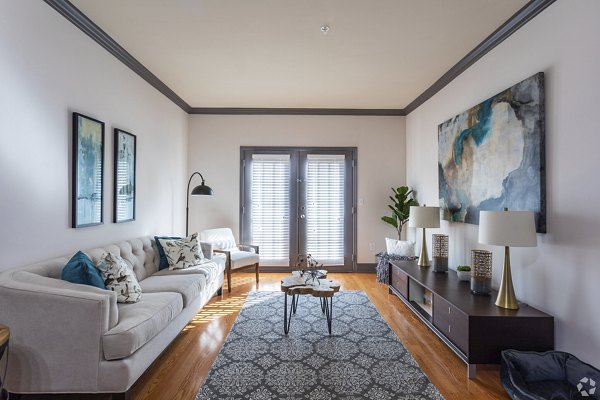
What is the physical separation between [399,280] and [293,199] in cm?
231

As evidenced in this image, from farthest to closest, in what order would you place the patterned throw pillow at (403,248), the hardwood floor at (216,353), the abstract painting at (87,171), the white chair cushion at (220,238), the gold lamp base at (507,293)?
1. the white chair cushion at (220,238)
2. the patterned throw pillow at (403,248)
3. the abstract painting at (87,171)
4. the gold lamp base at (507,293)
5. the hardwood floor at (216,353)

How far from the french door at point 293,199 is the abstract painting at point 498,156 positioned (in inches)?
76.5

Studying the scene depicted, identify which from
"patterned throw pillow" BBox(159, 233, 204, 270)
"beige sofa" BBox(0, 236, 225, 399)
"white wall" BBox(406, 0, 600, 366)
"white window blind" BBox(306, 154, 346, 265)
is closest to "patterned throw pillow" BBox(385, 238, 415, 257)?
"white window blind" BBox(306, 154, 346, 265)

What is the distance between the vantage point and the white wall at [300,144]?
5.52m

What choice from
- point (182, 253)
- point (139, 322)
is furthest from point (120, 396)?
point (182, 253)

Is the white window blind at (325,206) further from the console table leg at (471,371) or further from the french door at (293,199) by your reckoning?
the console table leg at (471,371)

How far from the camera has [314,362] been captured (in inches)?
100

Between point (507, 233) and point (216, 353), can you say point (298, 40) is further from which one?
point (216, 353)

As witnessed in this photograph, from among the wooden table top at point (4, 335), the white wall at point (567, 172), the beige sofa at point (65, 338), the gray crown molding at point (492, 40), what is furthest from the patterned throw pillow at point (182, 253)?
the gray crown molding at point (492, 40)

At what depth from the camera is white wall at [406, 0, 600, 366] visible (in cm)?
206

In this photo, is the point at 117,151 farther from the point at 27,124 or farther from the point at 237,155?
the point at 237,155

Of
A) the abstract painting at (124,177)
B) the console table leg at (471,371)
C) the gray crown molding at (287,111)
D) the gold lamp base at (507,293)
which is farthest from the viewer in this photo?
the gray crown molding at (287,111)

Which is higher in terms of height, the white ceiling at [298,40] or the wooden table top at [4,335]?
the white ceiling at [298,40]

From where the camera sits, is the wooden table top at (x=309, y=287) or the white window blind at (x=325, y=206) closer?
the wooden table top at (x=309, y=287)
